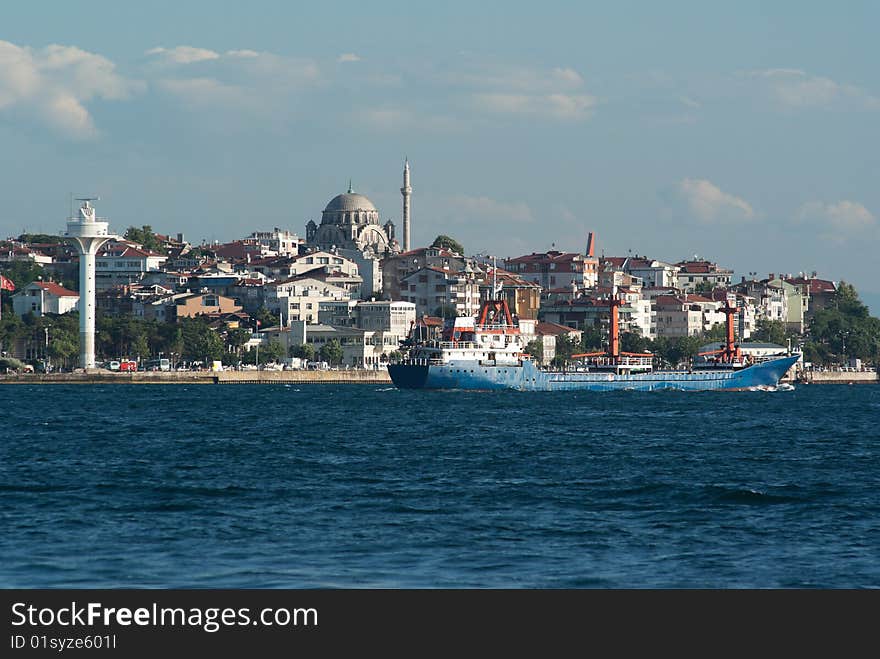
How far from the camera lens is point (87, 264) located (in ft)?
409

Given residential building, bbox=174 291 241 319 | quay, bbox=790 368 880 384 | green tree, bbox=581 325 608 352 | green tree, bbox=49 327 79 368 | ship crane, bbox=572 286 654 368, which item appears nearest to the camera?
ship crane, bbox=572 286 654 368

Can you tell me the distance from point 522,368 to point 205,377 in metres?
29.0

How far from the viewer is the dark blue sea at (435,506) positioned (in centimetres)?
1962

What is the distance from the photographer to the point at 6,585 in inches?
720

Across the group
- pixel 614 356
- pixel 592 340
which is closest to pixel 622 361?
pixel 614 356

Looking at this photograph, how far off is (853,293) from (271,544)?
16934 cm

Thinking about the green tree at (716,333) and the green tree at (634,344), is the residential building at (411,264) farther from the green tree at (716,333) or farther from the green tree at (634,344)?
the green tree at (716,333)

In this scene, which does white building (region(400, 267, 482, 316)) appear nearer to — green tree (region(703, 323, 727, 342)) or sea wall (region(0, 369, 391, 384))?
sea wall (region(0, 369, 391, 384))

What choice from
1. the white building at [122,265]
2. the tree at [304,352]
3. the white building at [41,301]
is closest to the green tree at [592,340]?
the tree at [304,352]

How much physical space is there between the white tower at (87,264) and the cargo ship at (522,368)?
2650cm

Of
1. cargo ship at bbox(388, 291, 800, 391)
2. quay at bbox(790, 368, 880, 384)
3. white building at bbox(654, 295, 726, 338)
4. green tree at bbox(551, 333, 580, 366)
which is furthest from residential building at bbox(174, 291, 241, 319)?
quay at bbox(790, 368, 880, 384)

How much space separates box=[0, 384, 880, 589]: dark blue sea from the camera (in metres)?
19.6

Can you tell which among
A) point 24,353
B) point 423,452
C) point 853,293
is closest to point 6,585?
point 423,452
